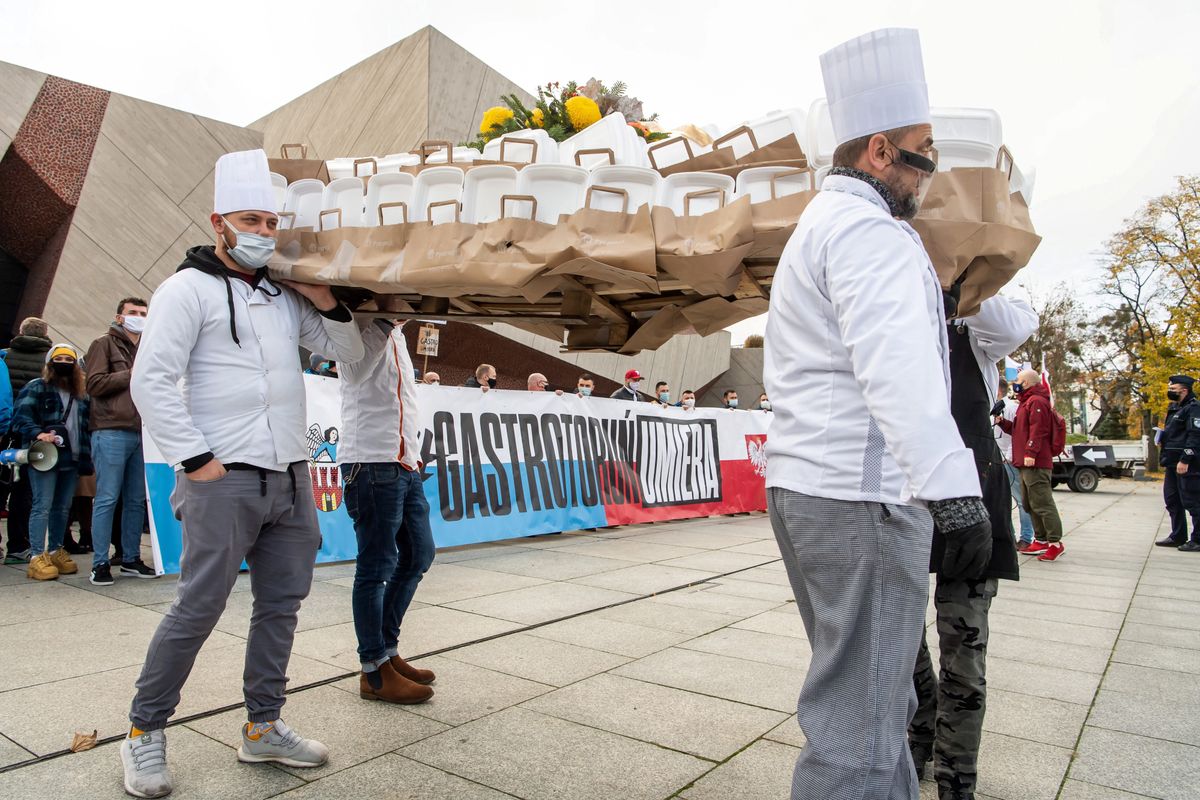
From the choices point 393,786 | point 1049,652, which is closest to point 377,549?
point 393,786

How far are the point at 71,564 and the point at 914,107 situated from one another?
6.76 meters

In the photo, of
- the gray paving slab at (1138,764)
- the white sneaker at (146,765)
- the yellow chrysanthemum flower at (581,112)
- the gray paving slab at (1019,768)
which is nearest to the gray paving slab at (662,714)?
the gray paving slab at (1019,768)

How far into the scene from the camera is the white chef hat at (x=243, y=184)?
286 centimetres

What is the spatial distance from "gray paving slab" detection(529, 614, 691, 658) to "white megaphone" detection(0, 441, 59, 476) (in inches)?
162

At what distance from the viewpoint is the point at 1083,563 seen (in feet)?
28.5

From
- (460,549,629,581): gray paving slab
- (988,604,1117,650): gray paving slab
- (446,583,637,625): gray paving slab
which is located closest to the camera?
(988,604,1117,650): gray paving slab

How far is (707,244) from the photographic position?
7.86 feet

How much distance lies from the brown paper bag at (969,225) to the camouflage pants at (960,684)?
113cm

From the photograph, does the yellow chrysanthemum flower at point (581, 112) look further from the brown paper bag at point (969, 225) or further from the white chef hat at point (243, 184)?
the brown paper bag at point (969, 225)

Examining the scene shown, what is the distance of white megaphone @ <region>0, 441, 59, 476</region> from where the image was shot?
19.7 ft

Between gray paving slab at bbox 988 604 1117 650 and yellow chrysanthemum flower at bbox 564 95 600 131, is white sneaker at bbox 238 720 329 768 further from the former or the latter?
gray paving slab at bbox 988 604 1117 650

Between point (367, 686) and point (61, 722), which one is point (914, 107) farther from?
point (61, 722)

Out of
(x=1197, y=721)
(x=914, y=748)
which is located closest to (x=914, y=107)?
(x=914, y=748)

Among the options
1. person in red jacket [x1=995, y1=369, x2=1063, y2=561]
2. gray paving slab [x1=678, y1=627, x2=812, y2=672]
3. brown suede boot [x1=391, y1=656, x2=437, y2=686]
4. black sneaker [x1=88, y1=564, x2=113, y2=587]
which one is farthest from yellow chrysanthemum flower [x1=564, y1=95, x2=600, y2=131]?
person in red jacket [x1=995, y1=369, x2=1063, y2=561]
